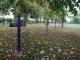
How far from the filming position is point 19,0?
23.2ft

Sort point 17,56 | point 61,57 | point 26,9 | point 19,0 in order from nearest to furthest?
point 19,0 → point 26,9 → point 17,56 → point 61,57

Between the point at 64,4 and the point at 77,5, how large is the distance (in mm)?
429

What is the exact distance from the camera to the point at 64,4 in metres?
6.75

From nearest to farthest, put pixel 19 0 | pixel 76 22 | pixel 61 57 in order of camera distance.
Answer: pixel 19 0 → pixel 61 57 → pixel 76 22

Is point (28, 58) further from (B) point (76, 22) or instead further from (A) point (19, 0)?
(B) point (76, 22)

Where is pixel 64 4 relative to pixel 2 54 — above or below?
above

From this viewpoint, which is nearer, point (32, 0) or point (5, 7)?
point (32, 0)

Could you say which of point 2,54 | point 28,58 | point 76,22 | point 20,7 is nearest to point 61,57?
→ point 28,58

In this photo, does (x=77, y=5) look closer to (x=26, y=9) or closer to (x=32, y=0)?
(x=32, y=0)

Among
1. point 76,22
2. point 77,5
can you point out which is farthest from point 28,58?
point 76,22

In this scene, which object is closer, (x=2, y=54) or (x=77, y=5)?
(x=77, y=5)

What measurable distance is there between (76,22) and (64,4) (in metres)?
87.3

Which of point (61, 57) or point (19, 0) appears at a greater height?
point (19, 0)

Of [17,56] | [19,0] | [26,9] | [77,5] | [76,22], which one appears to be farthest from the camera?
[76,22]
